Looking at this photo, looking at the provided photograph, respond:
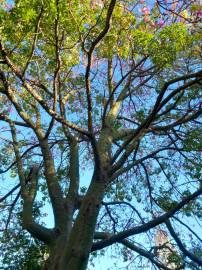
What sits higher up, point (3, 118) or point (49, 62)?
point (49, 62)

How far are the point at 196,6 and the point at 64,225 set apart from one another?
15.3 feet

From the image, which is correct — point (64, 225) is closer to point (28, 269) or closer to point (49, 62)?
point (28, 269)

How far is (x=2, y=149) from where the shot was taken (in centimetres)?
1062

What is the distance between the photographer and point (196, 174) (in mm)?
8586

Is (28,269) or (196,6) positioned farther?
(28,269)

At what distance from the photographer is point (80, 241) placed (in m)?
6.59

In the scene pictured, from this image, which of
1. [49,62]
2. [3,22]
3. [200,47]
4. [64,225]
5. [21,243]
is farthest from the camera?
[21,243]

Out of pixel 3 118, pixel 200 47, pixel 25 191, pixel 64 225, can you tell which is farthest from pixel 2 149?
pixel 200 47

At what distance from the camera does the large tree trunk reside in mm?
6486

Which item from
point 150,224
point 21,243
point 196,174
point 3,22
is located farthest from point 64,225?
point 3,22

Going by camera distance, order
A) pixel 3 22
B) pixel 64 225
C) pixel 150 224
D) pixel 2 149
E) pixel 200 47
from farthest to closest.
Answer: pixel 2 149 < pixel 200 47 < pixel 64 225 < pixel 150 224 < pixel 3 22

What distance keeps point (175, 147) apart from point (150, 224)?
3.01m

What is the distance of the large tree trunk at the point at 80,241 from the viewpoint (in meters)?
6.49

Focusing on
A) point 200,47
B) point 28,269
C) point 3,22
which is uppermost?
point 200,47
